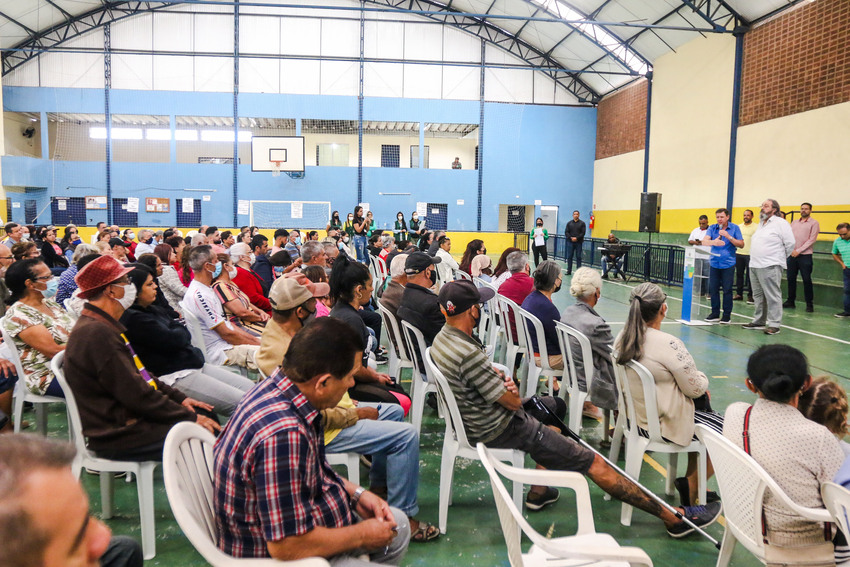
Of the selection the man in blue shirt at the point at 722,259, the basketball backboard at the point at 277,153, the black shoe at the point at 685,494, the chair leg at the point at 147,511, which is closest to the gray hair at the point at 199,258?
the chair leg at the point at 147,511

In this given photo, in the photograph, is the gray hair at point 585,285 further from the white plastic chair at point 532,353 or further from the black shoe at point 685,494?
the black shoe at point 685,494

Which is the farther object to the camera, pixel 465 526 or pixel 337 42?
pixel 337 42

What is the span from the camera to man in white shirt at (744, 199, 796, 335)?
673 centimetres

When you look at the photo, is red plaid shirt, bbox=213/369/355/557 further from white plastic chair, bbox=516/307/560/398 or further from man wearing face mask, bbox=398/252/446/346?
white plastic chair, bbox=516/307/560/398

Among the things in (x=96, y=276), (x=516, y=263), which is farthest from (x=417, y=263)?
(x=96, y=276)

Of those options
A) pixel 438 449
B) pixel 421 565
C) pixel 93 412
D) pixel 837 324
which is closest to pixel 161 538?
pixel 93 412

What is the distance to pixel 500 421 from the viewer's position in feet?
7.99

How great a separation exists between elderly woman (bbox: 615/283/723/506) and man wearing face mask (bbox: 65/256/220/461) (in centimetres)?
197

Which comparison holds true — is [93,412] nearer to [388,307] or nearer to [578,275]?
[388,307]

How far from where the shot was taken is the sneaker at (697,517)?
2508mm

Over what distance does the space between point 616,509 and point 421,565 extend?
3.44ft

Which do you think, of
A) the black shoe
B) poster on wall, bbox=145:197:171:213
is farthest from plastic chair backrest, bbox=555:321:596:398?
poster on wall, bbox=145:197:171:213

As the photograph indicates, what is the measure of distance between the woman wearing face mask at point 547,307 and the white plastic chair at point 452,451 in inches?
53.6

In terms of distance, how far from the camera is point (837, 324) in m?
7.65
